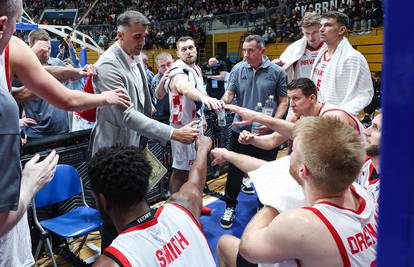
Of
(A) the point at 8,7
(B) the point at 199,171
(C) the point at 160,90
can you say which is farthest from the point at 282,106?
(A) the point at 8,7

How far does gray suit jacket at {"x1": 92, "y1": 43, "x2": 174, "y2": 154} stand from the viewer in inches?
108

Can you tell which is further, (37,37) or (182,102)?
(37,37)

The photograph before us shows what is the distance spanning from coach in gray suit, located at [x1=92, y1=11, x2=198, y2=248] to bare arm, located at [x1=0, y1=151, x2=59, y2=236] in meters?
1.21

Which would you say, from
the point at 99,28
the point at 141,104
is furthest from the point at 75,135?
the point at 99,28

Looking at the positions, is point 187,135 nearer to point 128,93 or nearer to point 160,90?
point 128,93

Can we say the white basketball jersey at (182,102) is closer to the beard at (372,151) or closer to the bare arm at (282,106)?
the bare arm at (282,106)

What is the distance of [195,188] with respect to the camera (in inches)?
78.4

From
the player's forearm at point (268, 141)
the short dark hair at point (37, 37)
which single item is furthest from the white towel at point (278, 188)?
the short dark hair at point (37, 37)

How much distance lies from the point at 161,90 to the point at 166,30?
52.3ft

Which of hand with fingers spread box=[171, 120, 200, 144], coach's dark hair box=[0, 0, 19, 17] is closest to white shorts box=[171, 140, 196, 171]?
hand with fingers spread box=[171, 120, 200, 144]

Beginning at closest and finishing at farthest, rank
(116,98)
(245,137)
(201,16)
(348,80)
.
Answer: (116,98), (245,137), (348,80), (201,16)

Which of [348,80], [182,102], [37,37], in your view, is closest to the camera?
[348,80]

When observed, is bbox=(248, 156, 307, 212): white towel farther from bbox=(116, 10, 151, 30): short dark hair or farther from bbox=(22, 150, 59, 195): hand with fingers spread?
bbox=(116, 10, 151, 30): short dark hair

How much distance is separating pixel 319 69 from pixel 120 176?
2.88 m
